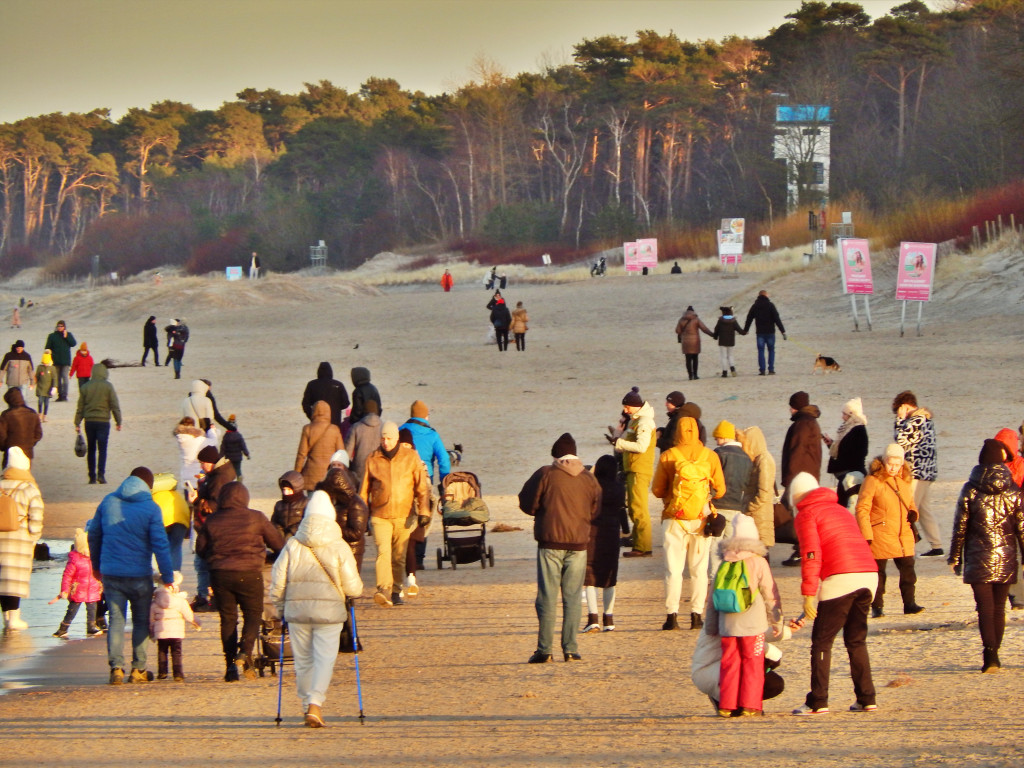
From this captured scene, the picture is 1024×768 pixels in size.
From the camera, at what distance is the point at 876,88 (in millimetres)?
80125

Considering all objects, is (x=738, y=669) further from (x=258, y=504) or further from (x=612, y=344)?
(x=612, y=344)

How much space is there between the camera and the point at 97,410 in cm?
1831

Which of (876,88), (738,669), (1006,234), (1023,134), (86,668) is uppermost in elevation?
(876,88)

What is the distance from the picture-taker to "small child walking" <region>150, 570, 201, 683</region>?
8.97 metres

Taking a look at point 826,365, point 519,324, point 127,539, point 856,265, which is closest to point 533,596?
point 127,539

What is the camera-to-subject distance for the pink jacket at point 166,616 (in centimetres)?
896

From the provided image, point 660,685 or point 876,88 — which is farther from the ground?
point 876,88

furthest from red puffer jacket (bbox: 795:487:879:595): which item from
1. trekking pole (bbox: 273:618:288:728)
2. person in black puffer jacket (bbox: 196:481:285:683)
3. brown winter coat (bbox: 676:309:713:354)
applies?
brown winter coat (bbox: 676:309:713:354)

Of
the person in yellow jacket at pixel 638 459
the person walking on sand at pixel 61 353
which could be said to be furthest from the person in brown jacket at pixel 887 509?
the person walking on sand at pixel 61 353

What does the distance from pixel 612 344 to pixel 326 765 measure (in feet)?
93.7

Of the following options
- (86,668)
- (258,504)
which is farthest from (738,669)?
(258,504)

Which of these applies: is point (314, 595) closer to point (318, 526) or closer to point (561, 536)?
point (318, 526)

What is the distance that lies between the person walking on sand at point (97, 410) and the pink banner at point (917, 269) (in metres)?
17.8

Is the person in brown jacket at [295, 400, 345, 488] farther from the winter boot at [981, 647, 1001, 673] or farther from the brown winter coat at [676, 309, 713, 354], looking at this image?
the brown winter coat at [676, 309, 713, 354]
